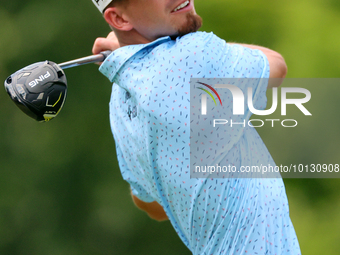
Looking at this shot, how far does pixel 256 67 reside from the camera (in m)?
1.02

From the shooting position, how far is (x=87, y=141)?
158 inches

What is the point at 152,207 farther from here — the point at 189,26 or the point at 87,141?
the point at 87,141

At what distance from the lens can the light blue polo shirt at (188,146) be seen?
0.97 m

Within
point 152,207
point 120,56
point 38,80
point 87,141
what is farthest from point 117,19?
point 87,141

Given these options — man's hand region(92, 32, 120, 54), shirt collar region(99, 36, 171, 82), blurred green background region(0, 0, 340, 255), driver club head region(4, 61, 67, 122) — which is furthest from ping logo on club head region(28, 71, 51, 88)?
blurred green background region(0, 0, 340, 255)

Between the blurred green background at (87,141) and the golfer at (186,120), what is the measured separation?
8.00ft

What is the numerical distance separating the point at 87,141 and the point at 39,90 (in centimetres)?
306

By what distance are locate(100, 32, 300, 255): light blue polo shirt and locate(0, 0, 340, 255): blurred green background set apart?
2.45m

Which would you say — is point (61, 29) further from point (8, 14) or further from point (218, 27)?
point (218, 27)

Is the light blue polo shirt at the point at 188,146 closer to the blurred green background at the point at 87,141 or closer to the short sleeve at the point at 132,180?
the short sleeve at the point at 132,180

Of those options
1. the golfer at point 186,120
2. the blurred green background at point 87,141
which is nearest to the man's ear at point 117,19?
the golfer at point 186,120

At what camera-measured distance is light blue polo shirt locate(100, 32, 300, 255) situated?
966mm

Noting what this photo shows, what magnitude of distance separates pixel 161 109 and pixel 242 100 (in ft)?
0.62

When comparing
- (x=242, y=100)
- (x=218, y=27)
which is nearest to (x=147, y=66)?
(x=242, y=100)
